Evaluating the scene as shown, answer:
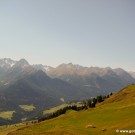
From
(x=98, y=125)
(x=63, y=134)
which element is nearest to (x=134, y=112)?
(x=98, y=125)

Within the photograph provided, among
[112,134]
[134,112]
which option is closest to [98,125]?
[134,112]

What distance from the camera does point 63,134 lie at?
213 feet

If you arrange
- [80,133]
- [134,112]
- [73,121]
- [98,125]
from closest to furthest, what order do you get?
[80,133]
[98,125]
[134,112]
[73,121]

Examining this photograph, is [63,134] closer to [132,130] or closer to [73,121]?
[132,130]

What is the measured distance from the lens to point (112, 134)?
59.3 m

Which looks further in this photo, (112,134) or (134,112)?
(134,112)

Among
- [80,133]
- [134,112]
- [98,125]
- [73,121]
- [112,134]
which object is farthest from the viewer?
[73,121]

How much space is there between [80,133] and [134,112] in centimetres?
2756

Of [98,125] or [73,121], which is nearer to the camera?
[98,125]

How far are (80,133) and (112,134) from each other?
860cm

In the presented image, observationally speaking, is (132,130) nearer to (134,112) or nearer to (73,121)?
(134,112)

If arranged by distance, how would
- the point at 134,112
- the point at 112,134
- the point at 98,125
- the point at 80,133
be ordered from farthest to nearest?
the point at 134,112
the point at 98,125
the point at 80,133
the point at 112,134

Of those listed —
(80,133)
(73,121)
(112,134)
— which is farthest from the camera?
(73,121)

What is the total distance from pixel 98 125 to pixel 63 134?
56.7 feet
